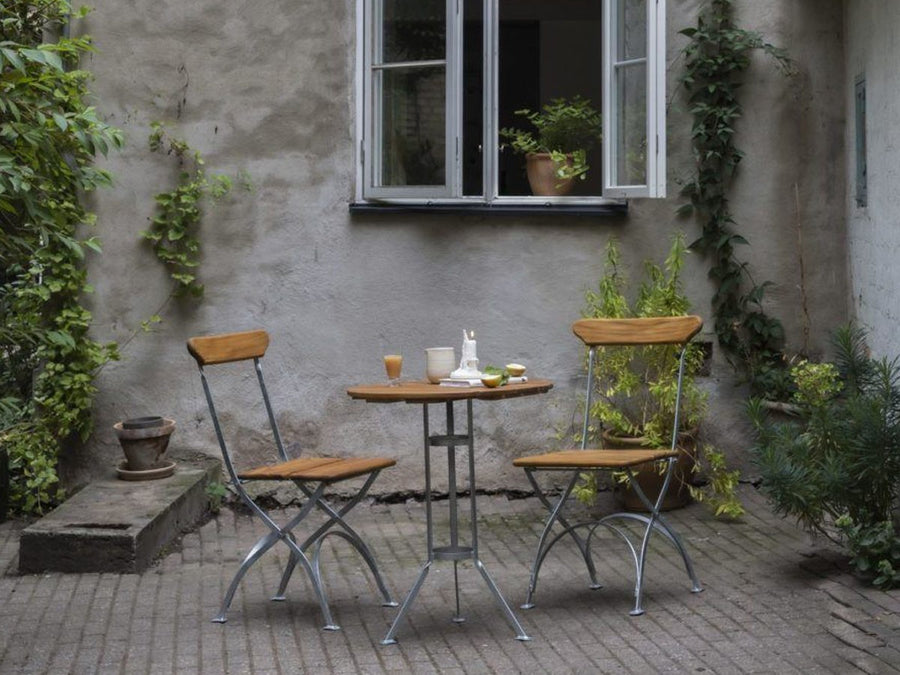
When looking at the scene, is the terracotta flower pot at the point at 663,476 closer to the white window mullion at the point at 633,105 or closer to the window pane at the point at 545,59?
the white window mullion at the point at 633,105

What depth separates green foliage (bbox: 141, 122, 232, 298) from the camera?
746cm

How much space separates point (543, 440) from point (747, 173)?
180 centimetres

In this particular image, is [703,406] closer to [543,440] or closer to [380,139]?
[543,440]

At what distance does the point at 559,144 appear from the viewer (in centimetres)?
789

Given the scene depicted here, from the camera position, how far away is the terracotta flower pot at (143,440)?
283 inches

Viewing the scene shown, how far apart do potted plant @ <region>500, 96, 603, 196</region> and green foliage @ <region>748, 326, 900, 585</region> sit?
6.80ft

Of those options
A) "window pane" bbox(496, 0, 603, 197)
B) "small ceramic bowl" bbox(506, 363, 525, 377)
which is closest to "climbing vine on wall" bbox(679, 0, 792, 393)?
"small ceramic bowl" bbox(506, 363, 525, 377)

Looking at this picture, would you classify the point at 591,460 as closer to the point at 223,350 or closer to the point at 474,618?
the point at 474,618

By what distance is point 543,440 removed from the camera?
7.58 meters

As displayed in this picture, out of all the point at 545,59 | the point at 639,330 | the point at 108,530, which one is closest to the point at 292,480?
the point at 108,530

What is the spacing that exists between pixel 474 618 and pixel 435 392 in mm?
923

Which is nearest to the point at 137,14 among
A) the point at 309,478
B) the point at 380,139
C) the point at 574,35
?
the point at 380,139

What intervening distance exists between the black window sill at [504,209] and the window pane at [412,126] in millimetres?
138

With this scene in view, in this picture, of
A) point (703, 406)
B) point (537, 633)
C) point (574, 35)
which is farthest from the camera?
point (574, 35)
